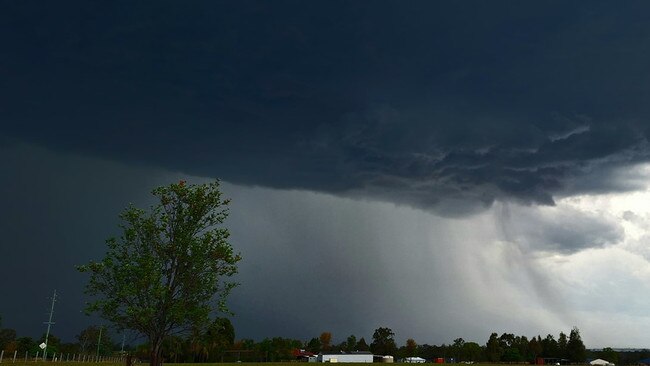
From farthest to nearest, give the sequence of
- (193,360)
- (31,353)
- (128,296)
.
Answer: (193,360) < (31,353) < (128,296)

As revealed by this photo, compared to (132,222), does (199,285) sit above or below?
below

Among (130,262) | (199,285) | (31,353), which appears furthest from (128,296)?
(31,353)

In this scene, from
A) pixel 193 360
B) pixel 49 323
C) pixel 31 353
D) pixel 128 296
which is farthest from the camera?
pixel 193 360

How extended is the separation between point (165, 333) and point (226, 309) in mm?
4901

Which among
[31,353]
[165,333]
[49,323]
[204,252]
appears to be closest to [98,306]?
[165,333]

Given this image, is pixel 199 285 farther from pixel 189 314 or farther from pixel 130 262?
pixel 130 262

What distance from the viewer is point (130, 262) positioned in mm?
40562

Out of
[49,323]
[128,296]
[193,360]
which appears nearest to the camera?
[128,296]

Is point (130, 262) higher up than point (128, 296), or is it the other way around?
point (130, 262)

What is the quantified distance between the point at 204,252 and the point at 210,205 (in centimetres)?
359

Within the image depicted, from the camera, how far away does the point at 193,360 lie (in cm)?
19925

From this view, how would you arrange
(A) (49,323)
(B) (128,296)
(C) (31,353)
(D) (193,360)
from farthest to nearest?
(D) (193,360) < (C) (31,353) < (A) (49,323) < (B) (128,296)

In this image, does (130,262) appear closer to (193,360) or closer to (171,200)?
(171,200)

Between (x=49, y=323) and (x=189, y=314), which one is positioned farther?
(x=49, y=323)
